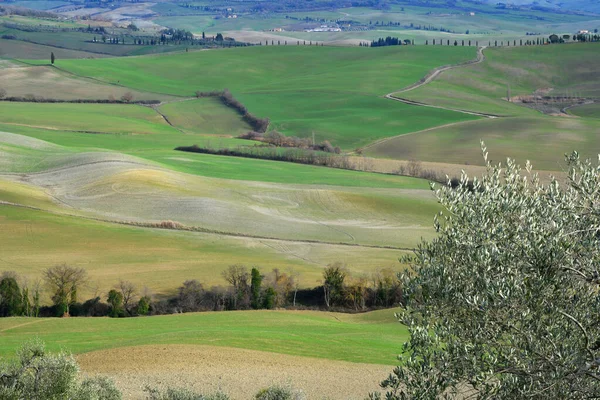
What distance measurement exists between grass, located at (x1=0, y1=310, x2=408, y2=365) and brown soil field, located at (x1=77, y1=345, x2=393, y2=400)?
151 centimetres

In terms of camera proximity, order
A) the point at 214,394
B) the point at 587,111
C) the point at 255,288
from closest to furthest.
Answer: the point at 214,394
the point at 255,288
the point at 587,111

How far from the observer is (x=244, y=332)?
3825cm

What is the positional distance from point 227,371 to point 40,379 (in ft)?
34.3

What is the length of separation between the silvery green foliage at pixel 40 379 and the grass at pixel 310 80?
89.1 m

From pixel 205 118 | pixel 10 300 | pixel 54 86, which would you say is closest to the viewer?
pixel 10 300

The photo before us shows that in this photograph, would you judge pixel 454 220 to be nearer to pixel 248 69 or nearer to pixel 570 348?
pixel 570 348

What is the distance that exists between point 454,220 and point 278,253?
4297cm

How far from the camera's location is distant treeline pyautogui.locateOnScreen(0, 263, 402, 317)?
155ft

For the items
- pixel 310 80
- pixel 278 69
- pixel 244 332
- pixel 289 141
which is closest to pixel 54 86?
pixel 310 80

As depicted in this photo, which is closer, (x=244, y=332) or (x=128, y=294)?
(x=244, y=332)

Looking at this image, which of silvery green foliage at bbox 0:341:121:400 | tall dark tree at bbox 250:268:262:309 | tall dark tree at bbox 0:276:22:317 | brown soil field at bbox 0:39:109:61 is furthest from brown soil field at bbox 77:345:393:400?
brown soil field at bbox 0:39:109:61

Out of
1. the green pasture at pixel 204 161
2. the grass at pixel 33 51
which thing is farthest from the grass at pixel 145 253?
the grass at pixel 33 51

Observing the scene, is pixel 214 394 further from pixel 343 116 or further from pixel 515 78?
pixel 515 78

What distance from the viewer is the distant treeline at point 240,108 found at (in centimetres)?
12076
